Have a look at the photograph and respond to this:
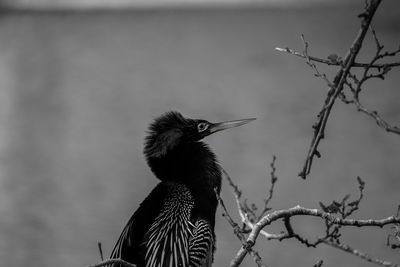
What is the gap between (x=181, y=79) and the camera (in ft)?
30.4

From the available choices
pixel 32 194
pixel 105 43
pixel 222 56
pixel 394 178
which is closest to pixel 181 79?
pixel 222 56

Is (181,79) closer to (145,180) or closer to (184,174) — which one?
(145,180)

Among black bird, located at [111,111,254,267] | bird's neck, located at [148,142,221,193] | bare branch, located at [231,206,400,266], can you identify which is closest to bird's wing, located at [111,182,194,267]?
black bird, located at [111,111,254,267]

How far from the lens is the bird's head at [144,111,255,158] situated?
3412mm

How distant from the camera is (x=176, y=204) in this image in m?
3.21

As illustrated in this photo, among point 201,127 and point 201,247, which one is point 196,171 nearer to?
point 201,127

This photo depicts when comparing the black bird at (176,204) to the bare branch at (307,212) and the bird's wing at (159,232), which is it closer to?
the bird's wing at (159,232)

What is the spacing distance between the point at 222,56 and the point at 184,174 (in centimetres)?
618

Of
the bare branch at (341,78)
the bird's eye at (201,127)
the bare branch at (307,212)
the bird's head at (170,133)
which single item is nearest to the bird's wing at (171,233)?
the bird's head at (170,133)

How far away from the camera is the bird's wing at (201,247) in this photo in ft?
10.2

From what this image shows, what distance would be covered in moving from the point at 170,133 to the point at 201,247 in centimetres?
62

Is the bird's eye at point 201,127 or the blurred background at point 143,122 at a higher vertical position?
the blurred background at point 143,122

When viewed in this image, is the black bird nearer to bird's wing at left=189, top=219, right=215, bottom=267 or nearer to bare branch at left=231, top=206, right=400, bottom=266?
bird's wing at left=189, top=219, right=215, bottom=267

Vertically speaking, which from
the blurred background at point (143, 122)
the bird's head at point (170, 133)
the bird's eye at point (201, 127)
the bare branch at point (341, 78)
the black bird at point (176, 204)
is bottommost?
the bare branch at point (341, 78)
